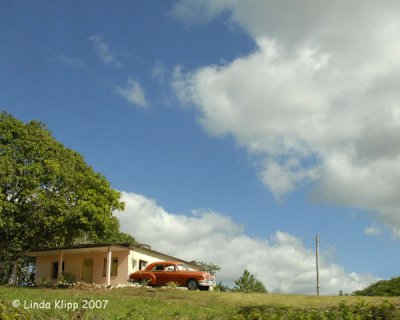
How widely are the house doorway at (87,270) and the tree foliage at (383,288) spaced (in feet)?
68.4

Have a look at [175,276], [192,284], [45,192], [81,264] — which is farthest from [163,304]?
[81,264]

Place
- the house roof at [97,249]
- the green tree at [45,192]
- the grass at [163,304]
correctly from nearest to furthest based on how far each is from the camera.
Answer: the grass at [163,304] → the green tree at [45,192] → the house roof at [97,249]

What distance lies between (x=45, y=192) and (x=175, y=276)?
35.3 ft

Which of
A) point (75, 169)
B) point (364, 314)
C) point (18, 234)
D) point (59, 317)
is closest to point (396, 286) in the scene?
point (75, 169)

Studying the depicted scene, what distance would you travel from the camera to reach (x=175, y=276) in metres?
33.3

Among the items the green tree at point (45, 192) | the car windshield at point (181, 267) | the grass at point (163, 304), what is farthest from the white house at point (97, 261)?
the grass at point (163, 304)

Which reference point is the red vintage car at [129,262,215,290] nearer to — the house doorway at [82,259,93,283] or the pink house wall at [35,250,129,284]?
the pink house wall at [35,250,129,284]

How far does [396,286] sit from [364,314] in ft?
125

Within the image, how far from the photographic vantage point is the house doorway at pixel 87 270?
4234cm

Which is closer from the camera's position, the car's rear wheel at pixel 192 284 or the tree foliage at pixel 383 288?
the car's rear wheel at pixel 192 284

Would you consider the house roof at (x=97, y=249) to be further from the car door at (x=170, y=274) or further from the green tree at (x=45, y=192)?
the car door at (x=170, y=274)

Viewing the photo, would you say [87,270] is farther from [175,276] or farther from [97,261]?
[175,276]

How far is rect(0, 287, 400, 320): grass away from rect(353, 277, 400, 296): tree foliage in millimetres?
15452

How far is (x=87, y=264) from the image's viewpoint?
42.8 metres
